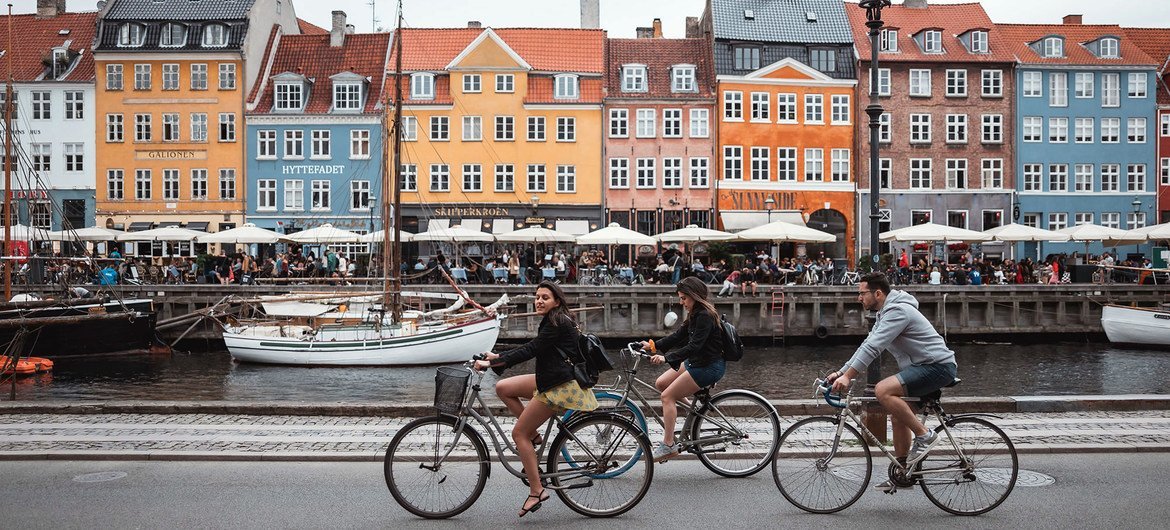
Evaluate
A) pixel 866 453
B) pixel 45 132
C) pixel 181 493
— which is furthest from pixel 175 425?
pixel 45 132

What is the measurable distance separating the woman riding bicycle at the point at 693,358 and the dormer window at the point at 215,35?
4276cm

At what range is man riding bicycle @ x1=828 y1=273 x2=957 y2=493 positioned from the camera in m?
7.15

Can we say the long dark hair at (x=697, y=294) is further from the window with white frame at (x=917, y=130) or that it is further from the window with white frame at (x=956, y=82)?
the window with white frame at (x=956, y=82)

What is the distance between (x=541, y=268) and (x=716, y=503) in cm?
2627

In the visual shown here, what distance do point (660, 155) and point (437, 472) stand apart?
131ft

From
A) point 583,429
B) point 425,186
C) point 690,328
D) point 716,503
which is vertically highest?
point 425,186

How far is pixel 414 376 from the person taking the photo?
2386cm

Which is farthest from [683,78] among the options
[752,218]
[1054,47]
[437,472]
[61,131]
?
[437,472]

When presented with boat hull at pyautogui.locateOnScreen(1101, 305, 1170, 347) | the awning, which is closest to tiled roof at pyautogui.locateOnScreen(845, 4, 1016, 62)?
the awning

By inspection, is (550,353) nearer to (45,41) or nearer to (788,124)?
(788,124)

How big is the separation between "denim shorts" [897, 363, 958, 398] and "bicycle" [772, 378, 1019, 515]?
61mm

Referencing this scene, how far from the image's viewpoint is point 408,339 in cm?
2522

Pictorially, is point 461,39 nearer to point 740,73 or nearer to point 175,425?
point 740,73

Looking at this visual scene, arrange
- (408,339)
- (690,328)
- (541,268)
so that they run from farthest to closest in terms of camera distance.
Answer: (541,268) → (408,339) → (690,328)
